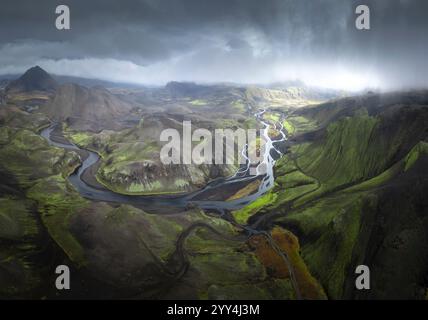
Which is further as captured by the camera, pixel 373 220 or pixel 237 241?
pixel 237 241

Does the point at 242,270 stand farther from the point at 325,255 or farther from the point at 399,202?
the point at 399,202

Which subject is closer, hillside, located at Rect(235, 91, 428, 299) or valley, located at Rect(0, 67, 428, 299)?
hillside, located at Rect(235, 91, 428, 299)

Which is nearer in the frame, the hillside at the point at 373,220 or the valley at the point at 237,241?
the hillside at the point at 373,220

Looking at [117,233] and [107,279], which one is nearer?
[107,279]

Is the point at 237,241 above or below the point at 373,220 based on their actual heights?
below

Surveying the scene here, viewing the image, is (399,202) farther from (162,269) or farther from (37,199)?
(37,199)

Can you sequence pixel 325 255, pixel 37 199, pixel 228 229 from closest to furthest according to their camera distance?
pixel 325 255, pixel 228 229, pixel 37 199

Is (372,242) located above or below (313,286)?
above

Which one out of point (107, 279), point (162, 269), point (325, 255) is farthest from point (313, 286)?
point (107, 279)
